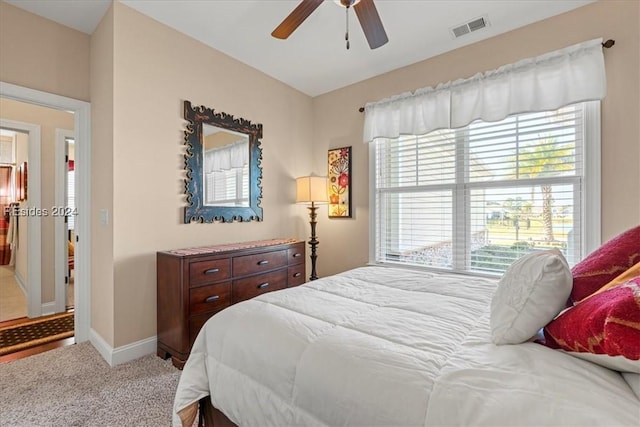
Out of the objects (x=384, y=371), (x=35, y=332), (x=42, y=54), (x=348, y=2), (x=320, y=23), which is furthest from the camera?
(x=35, y=332)

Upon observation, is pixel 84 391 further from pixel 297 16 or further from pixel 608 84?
pixel 608 84

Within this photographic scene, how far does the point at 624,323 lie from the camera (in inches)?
27.8

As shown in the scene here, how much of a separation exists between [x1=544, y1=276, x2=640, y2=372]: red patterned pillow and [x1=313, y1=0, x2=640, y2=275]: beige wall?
1973mm

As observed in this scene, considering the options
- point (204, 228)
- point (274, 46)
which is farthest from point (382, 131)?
point (204, 228)

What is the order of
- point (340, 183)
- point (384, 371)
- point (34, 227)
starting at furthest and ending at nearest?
point (340, 183) < point (34, 227) < point (384, 371)

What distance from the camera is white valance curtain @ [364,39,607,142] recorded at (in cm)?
228

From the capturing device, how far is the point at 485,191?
2.85 meters

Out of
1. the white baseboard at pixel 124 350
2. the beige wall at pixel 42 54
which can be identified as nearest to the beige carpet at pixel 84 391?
the white baseboard at pixel 124 350

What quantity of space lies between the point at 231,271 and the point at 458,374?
2.11 m

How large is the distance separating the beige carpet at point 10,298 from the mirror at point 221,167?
272 cm

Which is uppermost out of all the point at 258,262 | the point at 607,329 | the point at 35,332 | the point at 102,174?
the point at 102,174

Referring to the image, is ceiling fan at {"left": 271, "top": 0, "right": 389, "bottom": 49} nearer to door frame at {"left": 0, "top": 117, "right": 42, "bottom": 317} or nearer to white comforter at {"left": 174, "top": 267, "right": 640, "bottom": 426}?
white comforter at {"left": 174, "top": 267, "right": 640, "bottom": 426}

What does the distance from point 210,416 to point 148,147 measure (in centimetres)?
209

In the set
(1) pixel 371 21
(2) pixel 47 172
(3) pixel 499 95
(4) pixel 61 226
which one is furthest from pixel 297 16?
(4) pixel 61 226
